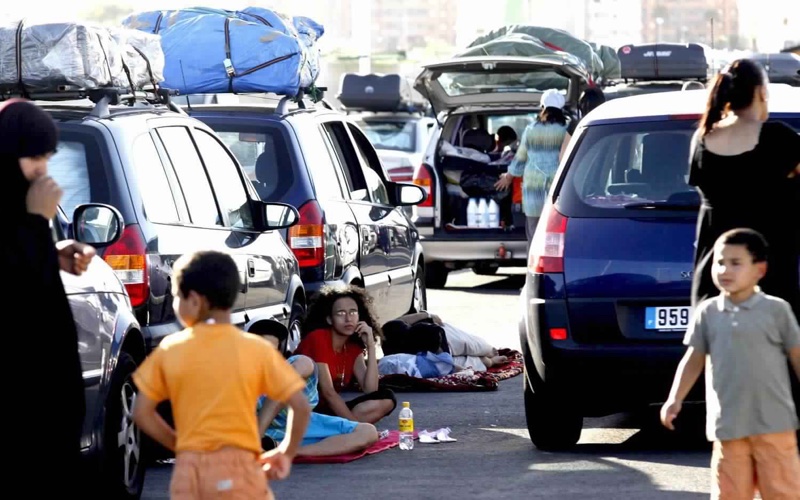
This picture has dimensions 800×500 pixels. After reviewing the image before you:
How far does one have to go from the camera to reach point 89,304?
630 cm

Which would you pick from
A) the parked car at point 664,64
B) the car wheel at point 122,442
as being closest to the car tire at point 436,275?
the parked car at point 664,64

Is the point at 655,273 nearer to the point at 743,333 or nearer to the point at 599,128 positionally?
the point at 599,128

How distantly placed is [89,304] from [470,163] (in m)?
10.00

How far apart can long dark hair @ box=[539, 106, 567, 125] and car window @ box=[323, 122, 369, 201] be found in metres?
2.70

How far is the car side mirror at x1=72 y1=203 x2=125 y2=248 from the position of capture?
6.58 meters

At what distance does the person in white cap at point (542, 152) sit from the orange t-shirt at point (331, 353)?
4.52 meters

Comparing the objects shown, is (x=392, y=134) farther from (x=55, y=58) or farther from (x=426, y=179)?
(x=55, y=58)

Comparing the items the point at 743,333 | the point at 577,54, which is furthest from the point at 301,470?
the point at 577,54

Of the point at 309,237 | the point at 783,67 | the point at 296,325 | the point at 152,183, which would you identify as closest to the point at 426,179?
the point at 309,237

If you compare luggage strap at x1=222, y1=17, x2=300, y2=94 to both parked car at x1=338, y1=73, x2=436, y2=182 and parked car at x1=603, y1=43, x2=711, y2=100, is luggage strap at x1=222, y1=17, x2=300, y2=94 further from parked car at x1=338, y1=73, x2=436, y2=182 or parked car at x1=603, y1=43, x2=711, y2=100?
parked car at x1=338, y1=73, x2=436, y2=182

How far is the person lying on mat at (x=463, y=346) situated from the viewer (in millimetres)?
10602

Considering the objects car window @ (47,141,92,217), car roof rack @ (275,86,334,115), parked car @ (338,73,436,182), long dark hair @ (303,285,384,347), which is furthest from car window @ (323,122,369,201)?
parked car @ (338,73,436,182)

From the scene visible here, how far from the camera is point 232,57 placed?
1154 cm

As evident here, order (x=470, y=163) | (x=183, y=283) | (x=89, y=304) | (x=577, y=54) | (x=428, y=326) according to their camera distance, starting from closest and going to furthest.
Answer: (x=183, y=283) < (x=89, y=304) < (x=428, y=326) < (x=470, y=163) < (x=577, y=54)
